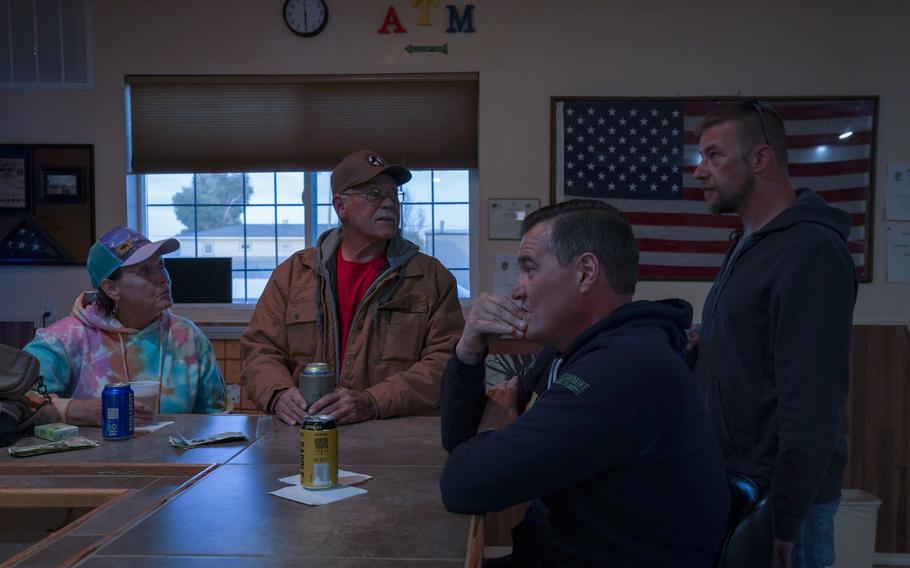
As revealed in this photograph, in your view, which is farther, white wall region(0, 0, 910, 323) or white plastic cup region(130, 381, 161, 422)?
white wall region(0, 0, 910, 323)

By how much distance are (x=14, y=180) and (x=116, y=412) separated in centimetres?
303

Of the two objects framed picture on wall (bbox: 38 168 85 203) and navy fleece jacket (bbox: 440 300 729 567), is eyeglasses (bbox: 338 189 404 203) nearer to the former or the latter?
navy fleece jacket (bbox: 440 300 729 567)

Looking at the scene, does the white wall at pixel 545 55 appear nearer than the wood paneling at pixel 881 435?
No

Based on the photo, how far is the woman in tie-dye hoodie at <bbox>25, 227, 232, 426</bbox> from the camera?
262 centimetres

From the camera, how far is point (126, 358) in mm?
2689

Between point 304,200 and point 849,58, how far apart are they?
316 centimetres

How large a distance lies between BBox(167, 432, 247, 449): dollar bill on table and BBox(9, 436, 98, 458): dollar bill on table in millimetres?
215

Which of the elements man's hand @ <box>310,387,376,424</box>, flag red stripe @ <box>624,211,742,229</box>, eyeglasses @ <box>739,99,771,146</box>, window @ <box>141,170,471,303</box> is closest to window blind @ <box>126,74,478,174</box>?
window @ <box>141,170,471,303</box>

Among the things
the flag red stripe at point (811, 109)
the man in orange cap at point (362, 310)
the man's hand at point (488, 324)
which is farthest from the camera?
the flag red stripe at point (811, 109)

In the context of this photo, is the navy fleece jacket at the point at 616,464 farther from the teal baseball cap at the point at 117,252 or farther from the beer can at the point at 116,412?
the teal baseball cap at the point at 117,252

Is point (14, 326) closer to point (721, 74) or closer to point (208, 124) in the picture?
point (208, 124)

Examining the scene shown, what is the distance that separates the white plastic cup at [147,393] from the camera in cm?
241

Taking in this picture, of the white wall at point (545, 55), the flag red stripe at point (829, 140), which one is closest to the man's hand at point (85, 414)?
the white wall at point (545, 55)

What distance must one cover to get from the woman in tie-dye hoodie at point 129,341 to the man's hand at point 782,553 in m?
1.86
